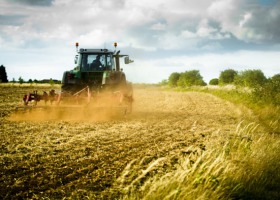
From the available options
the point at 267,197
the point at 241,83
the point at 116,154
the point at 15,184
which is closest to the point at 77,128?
the point at 116,154

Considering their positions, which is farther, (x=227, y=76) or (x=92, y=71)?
(x=227, y=76)

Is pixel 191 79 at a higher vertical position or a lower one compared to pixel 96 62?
higher

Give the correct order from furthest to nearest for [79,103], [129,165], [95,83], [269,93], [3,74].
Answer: [3,74] < [269,93] < [95,83] < [79,103] < [129,165]

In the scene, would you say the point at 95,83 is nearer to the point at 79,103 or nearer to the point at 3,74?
the point at 79,103

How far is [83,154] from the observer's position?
18.6 ft

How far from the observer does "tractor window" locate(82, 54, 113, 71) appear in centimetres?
1174

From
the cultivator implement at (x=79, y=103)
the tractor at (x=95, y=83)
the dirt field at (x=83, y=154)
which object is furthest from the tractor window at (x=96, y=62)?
the dirt field at (x=83, y=154)

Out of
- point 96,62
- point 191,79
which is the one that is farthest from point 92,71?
point 191,79

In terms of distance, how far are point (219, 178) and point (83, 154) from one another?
2556 millimetres

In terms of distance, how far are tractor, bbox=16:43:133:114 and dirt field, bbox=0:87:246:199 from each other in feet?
3.83

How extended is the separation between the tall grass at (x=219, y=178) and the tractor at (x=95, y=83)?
18.3 ft

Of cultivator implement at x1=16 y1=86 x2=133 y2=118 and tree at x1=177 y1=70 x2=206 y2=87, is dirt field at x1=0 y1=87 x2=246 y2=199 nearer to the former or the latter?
cultivator implement at x1=16 y1=86 x2=133 y2=118

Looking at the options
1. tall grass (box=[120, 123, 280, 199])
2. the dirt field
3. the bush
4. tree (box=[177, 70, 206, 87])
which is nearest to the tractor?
the dirt field

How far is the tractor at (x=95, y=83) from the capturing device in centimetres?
1072
